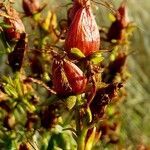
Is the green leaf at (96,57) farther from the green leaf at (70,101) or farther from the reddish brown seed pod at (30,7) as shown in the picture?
the reddish brown seed pod at (30,7)

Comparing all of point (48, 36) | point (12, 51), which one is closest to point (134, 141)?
point (48, 36)

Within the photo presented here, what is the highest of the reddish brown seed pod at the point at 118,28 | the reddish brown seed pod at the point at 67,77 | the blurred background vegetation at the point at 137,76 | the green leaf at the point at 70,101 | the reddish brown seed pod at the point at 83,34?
the reddish brown seed pod at the point at 83,34

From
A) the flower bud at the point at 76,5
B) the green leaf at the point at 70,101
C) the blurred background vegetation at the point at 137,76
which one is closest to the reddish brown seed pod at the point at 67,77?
the green leaf at the point at 70,101

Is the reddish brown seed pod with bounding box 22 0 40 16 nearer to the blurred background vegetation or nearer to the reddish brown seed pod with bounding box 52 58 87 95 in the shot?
the reddish brown seed pod with bounding box 52 58 87 95

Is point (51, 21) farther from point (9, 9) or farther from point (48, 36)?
point (9, 9)

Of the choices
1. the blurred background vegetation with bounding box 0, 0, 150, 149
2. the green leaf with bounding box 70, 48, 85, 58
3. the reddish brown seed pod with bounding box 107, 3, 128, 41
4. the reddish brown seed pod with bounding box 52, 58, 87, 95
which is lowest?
the blurred background vegetation with bounding box 0, 0, 150, 149

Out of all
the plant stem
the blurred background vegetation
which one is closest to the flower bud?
the plant stem

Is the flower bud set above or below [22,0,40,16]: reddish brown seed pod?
above
